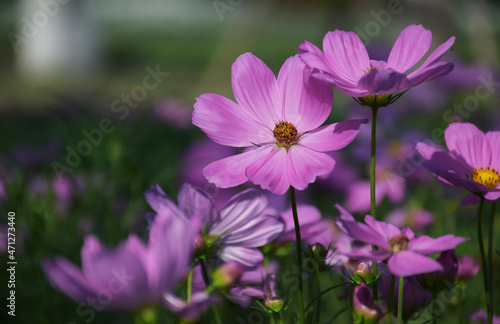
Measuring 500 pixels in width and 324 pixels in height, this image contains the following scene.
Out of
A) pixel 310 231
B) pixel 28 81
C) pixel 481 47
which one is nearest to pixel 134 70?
pixel 28 81

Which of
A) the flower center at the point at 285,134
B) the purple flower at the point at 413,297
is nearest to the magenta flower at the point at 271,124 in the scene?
the flower center at the point at 285,134

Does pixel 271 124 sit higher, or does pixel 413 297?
pixel 271 124

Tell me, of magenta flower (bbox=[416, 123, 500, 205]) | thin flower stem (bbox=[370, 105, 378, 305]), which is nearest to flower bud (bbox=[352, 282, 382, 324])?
thin flower stem (bbox=[370, 105, 378, 305])

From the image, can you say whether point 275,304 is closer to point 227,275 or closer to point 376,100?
point 227,275

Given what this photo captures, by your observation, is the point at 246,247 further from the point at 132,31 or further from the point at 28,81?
the point at 132,31

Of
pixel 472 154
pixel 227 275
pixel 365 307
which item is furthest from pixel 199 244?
pixel 472 154

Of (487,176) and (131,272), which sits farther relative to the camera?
(487,176)

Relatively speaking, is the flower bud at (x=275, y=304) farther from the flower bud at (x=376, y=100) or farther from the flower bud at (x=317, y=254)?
the flower bud at (x=376, y=100)
